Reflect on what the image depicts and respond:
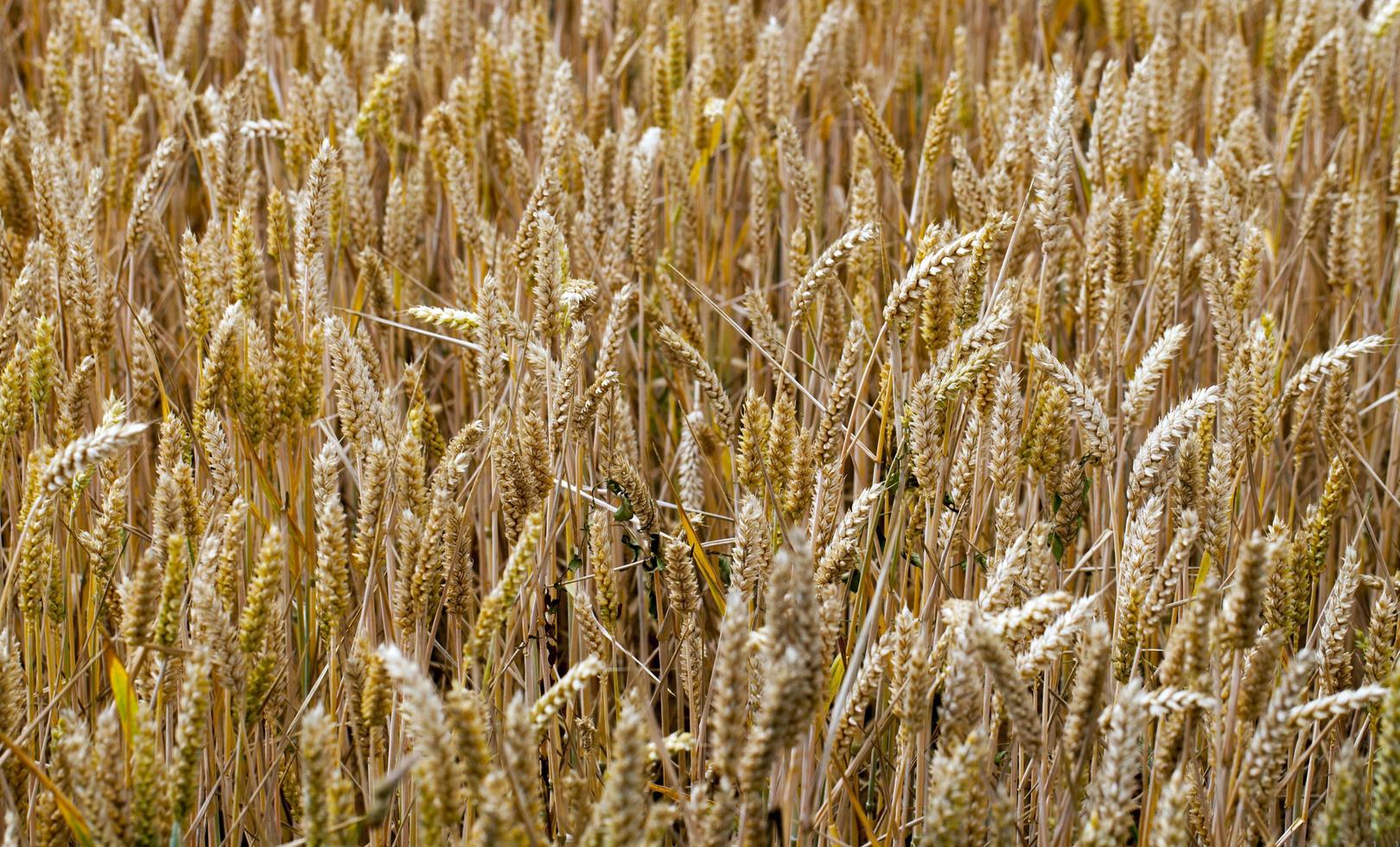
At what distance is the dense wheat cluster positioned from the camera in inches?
36.6

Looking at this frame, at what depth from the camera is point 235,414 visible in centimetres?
132

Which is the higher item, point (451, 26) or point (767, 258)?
point (451, 26)

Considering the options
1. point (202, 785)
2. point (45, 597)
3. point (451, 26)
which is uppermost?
point (451, 26)

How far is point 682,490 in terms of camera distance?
5.14 ft

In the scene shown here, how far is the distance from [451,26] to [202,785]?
165 cm

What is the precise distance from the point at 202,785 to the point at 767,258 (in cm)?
115

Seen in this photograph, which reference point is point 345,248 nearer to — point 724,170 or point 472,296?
point 472,296

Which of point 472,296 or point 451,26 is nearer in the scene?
point 472,296

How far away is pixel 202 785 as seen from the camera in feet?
4.11

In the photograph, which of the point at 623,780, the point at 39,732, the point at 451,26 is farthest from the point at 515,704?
the point at 451,26

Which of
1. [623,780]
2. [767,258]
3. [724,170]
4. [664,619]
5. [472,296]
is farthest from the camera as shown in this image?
[724,170]

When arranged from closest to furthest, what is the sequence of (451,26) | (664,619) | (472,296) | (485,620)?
(485,620)
(664,619)
(472,296)
(451,26)

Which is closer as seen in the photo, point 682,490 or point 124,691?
point 124,691

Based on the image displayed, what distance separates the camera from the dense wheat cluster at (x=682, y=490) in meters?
0.93
